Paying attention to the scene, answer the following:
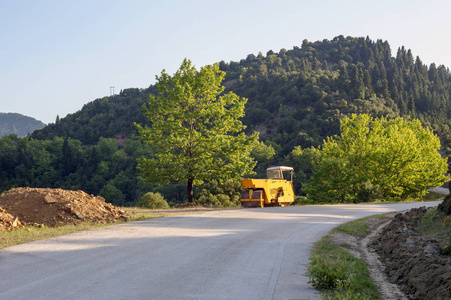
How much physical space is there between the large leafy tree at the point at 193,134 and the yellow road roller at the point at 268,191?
205 centimetres

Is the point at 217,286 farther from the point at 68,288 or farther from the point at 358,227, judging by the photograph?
the point at 358,227

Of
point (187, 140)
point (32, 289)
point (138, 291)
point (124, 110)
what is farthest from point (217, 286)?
point (124, 110)

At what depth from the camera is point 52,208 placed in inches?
588

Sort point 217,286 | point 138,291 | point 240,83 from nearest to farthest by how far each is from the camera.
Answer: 1. point 138,291
2. point 217,286
3. point 240,83

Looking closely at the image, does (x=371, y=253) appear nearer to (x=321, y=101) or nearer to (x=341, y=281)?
(x=341, y=281)

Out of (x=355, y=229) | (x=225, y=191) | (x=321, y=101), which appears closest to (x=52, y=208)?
(x=355, y=229)

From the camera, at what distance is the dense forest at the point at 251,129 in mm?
101938

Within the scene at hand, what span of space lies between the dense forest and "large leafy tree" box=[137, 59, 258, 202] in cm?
5820

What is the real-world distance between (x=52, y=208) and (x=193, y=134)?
12.4m

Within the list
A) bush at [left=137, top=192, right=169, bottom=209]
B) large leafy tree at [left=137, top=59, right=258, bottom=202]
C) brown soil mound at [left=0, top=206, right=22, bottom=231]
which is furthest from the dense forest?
brown soil mound at [left=0, top=206, right=22, bottom=231]

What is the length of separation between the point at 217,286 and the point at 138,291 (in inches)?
48.8

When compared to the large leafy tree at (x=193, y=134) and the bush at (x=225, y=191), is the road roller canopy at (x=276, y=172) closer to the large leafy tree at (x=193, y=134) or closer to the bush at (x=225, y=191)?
the large leafy tree at (x=193, y=134)

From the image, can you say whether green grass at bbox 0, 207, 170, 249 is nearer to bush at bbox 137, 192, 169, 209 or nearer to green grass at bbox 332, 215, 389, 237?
green grass at bbox 332, 215, 389, 237

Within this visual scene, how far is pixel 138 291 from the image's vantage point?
6039mm
